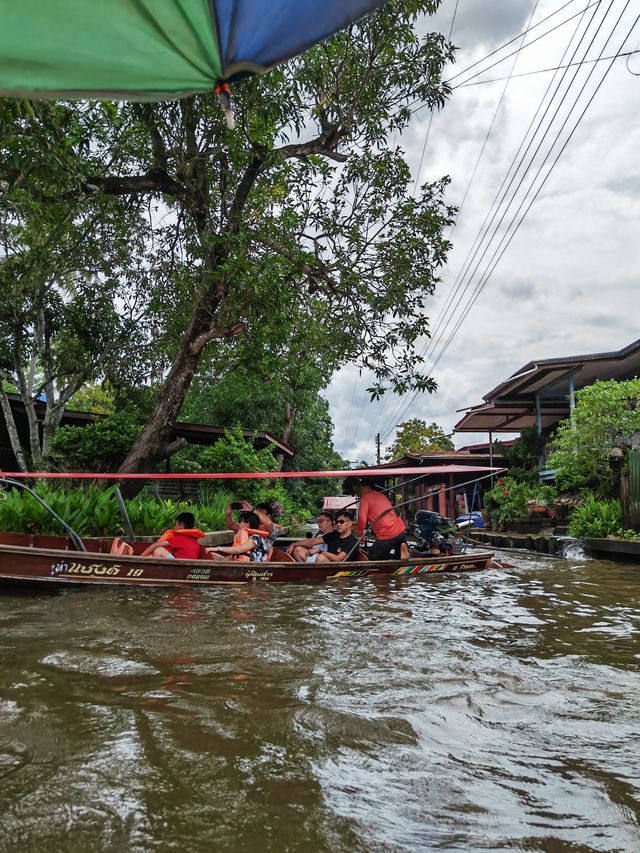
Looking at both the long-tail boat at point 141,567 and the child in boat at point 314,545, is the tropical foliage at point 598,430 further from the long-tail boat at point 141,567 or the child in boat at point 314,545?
the child in boat at point 314,545

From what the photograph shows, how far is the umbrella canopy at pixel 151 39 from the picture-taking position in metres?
2.41

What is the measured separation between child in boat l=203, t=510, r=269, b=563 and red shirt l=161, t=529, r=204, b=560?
1.78 feet

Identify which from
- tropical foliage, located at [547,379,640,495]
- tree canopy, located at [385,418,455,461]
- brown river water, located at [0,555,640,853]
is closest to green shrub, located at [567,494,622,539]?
tropical foliage, located at [547,379,640,495]

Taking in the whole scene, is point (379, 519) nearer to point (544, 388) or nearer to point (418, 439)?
point (544, 388)

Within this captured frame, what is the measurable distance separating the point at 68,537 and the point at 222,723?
6.58 m

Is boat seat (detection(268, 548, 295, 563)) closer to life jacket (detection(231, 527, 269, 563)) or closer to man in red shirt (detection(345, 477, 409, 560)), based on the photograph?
life jacket (detection(231, 527, 269, 563))

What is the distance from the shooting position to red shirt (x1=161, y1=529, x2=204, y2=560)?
A: 30.7ft

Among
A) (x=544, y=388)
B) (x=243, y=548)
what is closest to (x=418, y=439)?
(x=544, y=388)

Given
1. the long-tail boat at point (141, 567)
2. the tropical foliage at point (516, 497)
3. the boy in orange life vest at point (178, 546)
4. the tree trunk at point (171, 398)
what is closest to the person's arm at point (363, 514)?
the long-tail boat at point (141, 567)

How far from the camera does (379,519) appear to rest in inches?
421

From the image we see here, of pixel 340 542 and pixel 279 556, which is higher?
pixel 340 542

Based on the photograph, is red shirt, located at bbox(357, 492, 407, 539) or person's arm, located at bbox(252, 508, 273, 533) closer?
red shirt, located at bbox(357, 492, 407, 539)

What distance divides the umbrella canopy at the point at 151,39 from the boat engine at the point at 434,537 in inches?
396

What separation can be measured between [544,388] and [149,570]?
60.2 ft
